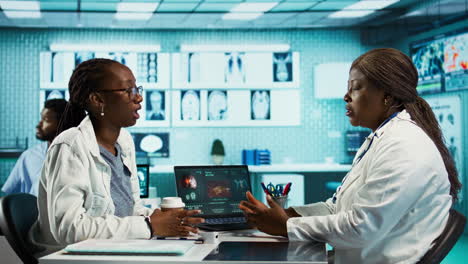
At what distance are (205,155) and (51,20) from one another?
2.51 metres

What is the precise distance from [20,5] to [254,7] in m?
2.65

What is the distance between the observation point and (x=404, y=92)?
2152mm

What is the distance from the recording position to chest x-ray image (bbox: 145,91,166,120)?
7.48m

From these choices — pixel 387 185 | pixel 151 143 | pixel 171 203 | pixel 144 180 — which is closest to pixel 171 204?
A: pixel 171 203

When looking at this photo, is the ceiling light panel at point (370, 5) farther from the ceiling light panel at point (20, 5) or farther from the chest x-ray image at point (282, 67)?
the ceiling light panel at point (20, 5)

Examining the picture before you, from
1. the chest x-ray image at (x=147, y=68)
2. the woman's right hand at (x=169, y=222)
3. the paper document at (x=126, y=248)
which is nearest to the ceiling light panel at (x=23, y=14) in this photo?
the chest x-ray image at (x=147, y=68)

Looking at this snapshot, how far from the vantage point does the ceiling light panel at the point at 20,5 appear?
21.2 feet

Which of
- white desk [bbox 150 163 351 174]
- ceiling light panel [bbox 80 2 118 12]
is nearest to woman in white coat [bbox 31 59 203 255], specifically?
ceiling light panel [bbox 80 2 118 12]

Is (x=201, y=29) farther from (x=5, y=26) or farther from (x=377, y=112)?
(x=377, y=112)

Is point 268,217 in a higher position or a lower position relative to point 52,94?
lower

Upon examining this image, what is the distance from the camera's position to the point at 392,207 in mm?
1890

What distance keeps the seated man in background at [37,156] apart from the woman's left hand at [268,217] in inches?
92.6

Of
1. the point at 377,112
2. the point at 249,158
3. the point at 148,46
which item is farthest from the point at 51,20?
the point at 377,112

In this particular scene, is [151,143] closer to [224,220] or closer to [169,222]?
[224,220]
